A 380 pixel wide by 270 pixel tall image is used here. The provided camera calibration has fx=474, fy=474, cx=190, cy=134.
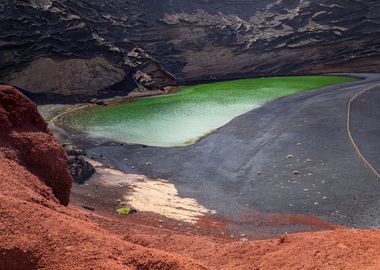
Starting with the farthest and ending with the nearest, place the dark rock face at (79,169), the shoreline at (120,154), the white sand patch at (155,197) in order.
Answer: the shoreline at (120,154) < the dark rock face at (79,169) < the white sand patch at (155,197)

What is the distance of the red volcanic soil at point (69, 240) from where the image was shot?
635 centimetres

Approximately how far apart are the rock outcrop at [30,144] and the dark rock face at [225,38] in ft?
127

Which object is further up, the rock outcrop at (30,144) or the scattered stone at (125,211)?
the rock outcrop at (30,144)

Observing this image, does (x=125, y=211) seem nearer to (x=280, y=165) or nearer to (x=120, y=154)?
(x=280, y=165)

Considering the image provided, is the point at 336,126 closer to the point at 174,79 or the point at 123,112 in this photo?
the point at 123,112

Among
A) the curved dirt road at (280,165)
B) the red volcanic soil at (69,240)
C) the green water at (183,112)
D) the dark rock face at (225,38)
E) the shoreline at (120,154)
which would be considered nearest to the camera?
the red volcanic soil at (69,240)

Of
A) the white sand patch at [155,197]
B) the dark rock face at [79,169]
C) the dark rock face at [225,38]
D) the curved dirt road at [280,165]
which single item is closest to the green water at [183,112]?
the curved dirt road at [280,165]

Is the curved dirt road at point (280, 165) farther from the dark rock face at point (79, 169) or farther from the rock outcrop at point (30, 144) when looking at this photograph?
the rock outcrop at point (30, 144)

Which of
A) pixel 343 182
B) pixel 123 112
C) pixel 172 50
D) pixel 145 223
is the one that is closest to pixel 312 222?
pixel 343 182

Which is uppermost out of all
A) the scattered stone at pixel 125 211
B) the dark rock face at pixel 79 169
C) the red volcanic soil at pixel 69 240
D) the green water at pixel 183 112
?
the red volcanic soil at pixel 69 240

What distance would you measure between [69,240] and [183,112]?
3234 cm

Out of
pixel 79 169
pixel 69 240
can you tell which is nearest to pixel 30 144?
pixel 69 240

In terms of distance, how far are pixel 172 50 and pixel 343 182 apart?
43.1 meters

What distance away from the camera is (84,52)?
4791cm
